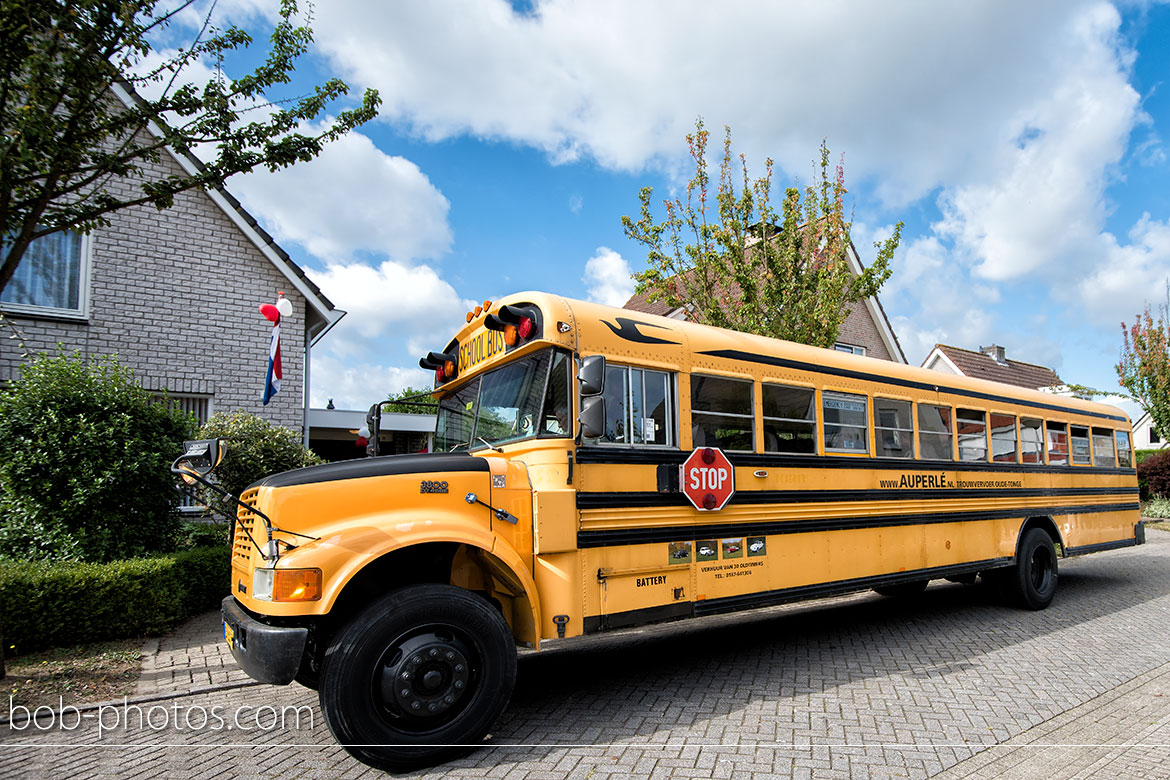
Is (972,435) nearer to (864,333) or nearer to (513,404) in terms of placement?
(513,404)

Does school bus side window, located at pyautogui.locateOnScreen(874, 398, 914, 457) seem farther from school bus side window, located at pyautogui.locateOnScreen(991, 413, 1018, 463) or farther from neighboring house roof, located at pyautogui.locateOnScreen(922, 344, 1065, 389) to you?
neighboring house roof, located at pyautogui.locateOnScreen(922, 344, 1065, 389)

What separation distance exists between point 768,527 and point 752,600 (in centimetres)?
59

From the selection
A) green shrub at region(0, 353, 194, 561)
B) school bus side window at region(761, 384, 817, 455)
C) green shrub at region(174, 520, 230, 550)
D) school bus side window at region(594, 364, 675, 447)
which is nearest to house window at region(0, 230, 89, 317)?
green shrub at region(0, 353, 194, 561)

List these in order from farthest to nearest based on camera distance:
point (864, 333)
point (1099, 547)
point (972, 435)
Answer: point (864, 333) < point (1099, 547) < point (972, 435)

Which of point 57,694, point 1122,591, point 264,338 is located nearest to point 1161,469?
point 1122,591

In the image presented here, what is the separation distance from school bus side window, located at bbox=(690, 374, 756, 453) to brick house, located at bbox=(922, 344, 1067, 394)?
21.7 m

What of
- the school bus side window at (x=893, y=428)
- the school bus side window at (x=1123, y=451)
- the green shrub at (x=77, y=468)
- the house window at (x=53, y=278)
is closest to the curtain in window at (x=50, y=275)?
the house window at (x=53, y=278)

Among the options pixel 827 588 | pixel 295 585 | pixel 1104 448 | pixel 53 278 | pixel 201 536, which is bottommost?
pixel 827 588

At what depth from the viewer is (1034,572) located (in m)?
8.29

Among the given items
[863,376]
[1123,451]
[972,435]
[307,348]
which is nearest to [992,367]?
[1123,451]

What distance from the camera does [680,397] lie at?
16.5 feet

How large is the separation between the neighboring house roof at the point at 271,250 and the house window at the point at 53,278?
6.54 feet

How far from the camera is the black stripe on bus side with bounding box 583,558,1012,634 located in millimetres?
4469

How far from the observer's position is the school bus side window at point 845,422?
20.1 feet
